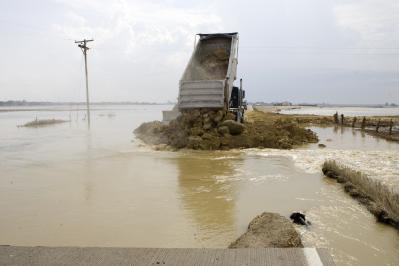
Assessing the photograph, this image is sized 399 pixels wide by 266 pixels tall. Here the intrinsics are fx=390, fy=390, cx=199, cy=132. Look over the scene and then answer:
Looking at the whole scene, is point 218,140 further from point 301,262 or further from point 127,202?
point 301,262

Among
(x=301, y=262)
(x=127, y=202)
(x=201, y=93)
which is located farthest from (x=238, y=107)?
(x=301, y=262)

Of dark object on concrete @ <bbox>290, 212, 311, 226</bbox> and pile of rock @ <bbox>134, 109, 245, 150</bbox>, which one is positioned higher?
pile of rock @ <bbox>134, 109, 245, 150</bbox>

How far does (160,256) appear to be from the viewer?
3711mm

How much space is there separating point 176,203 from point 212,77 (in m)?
10.8

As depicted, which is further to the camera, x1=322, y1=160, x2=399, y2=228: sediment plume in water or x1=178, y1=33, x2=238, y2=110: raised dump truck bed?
x1=178, y1=33, x2=238, y2=110: raised dump truck bed

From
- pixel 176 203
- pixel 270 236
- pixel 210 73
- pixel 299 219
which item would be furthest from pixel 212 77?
pixel 270 236

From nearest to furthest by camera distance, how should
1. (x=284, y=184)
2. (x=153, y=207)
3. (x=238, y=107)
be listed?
(x=153, y=207), (x=284, y=184), (x=238, y=107)

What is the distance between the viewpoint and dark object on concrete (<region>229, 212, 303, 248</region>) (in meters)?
4.54

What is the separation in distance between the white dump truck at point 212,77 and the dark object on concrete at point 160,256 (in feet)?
38.0

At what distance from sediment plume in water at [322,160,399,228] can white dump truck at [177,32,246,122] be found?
649 centimetres

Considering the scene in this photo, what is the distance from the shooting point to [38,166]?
12070mm

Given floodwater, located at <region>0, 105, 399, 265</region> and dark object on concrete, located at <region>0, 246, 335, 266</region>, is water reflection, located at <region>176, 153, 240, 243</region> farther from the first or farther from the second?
dark object on concrete, located at <region>0, 246, 335, 266</region>

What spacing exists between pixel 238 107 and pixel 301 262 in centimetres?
1430

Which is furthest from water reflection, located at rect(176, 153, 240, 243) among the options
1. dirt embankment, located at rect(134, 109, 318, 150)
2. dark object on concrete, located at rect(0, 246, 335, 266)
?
dark object on concrete, located at rect(0, 246, 335, 266)
